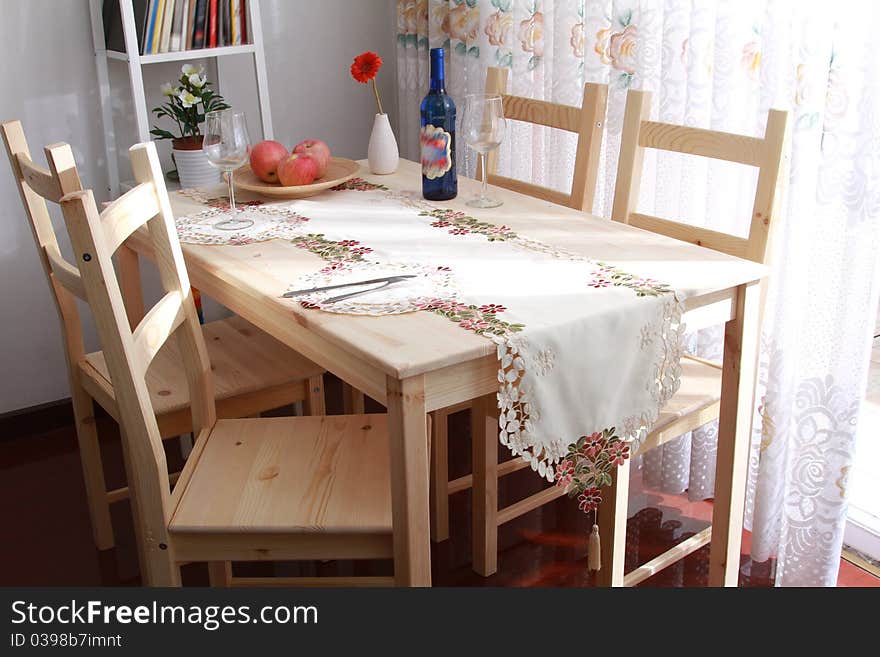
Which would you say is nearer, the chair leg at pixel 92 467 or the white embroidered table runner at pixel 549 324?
the white embroidered table runner at pixel 549 324

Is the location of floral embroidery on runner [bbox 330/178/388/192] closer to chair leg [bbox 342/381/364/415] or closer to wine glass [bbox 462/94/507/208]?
wine glass [bbox 462/94/507/208]

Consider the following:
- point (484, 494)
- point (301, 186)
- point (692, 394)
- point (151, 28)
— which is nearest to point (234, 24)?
point (151, 28)

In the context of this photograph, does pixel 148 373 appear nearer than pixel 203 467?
No

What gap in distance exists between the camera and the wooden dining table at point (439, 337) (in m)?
1.40

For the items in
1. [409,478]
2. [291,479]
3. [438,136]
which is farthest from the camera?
[438,136]

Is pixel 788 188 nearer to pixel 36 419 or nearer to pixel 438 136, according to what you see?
pixel 438 136

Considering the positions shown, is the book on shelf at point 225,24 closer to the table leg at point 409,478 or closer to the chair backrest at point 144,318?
the chair backrest at point 144,318

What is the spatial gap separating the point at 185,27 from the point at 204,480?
151 centimetres

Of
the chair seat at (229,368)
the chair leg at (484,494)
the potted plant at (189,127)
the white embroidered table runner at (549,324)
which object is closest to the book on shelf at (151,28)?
the potted plant at (189,127)

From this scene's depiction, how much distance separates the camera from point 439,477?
2322mm

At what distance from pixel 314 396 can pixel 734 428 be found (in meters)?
0.86

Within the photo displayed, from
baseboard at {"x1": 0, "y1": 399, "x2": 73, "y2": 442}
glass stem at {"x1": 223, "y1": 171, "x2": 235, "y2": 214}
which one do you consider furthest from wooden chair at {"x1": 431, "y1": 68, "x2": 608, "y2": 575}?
baseboard at {"x1": 0, "y1": 399, "x2": 73, "y2": 442}

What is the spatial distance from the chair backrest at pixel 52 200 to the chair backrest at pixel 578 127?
3.57 feet

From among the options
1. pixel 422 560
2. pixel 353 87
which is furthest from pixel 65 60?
pixel 422 560
